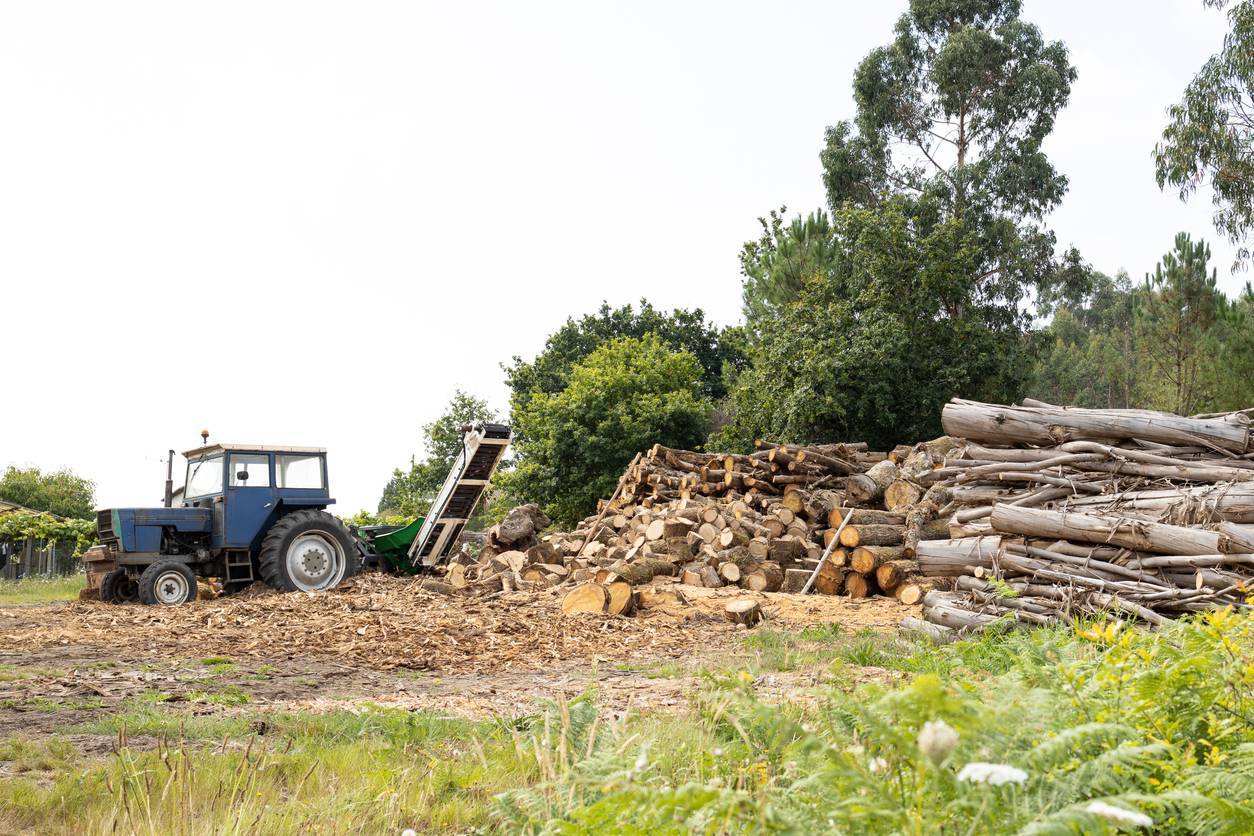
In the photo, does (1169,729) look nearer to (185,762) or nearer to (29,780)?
(185,762)

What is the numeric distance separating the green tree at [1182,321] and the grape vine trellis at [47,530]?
2733 centimetres

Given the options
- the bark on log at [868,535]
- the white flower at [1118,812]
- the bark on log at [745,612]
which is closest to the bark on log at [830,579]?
the bark on log at [868,535]

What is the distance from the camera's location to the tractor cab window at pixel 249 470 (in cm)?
1531

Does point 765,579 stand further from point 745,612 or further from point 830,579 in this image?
point 745,612

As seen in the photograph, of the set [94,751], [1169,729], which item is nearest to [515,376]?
[94,751]

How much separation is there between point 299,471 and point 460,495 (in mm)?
2498

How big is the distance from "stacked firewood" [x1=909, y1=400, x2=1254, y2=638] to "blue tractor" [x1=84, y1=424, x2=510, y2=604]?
830 centimetres

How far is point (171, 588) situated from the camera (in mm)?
14602

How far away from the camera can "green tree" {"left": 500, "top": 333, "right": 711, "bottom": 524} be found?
29.2m

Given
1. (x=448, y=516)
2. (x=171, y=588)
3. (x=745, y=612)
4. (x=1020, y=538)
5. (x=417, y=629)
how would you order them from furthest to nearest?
1. (x=448, y=516)
2. (x=171, y=588)
3. (x=745, y=612)
4. (x=417, y=629)
5. (x=1020, y=538)

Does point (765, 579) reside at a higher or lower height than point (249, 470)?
lower

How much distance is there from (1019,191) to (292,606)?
92.1 feet

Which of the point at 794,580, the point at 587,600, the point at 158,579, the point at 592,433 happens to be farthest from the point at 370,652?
the point at 592,433

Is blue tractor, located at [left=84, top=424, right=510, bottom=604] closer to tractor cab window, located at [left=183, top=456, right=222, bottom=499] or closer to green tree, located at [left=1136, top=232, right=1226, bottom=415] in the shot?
tractor cab window, located at [left=183, top=456, right=222, bottom=499]
